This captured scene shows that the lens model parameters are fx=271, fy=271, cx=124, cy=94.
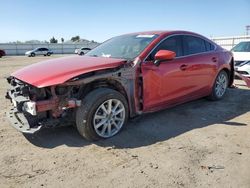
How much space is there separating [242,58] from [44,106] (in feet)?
25.6

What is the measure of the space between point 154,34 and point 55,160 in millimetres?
2862

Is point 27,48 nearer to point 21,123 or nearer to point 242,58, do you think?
point 242,58

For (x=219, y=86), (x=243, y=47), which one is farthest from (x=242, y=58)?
(x=219, y=86)

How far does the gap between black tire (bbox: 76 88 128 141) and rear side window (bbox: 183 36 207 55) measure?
212cm

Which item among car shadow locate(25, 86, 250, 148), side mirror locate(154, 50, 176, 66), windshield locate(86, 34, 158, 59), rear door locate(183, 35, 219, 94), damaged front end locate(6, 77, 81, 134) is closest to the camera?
damaged front end locate(6, 77, 81, 134)

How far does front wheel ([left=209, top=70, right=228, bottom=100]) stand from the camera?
20.7ft

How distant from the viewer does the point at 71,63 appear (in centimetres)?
432

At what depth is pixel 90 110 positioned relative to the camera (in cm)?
383

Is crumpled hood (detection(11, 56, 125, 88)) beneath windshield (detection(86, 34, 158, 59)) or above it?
beneath

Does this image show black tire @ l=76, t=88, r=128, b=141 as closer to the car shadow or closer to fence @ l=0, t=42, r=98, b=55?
the car shadow

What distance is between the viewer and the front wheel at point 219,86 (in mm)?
6296

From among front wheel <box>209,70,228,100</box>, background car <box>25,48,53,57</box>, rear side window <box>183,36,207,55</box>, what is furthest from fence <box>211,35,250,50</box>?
background car <box>25,48,53,57</box>

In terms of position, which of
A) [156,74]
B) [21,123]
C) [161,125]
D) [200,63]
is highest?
[200,63]

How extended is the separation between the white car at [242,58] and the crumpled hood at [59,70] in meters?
5.59
